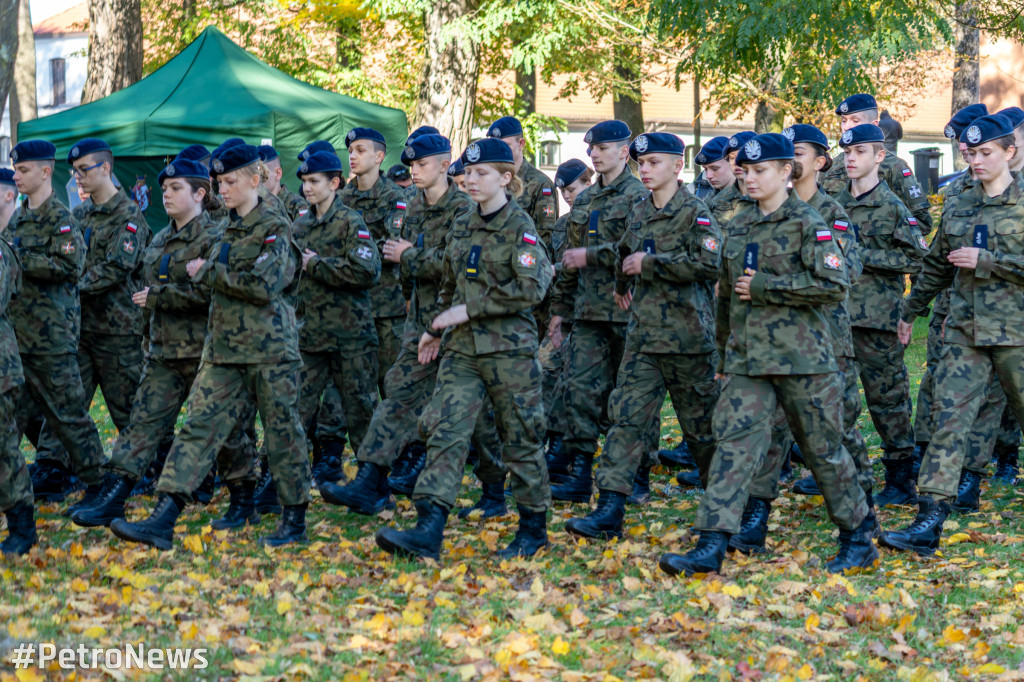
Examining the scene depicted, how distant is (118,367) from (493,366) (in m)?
3.36

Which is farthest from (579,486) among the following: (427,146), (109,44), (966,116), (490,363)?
(109,44)

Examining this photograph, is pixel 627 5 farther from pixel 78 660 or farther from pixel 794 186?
pixel 78 660

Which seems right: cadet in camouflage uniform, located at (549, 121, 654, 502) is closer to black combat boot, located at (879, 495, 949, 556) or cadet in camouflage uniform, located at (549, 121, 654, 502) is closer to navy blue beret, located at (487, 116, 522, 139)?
navy blue beret, located at (487, 116, 522, 139)

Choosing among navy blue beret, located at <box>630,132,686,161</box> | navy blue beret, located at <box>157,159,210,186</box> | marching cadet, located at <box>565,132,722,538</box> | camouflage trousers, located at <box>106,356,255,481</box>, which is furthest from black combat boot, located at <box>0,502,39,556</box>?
navy blue beret, located at <box>630,132,686,161</box>

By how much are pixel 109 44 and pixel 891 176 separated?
A: 13.3m

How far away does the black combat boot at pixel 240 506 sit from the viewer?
746 centimetres

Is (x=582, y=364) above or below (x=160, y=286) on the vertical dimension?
below

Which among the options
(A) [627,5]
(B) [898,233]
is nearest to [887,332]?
(B) [898,233]

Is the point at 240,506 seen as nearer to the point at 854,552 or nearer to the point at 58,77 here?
the point at 854,552

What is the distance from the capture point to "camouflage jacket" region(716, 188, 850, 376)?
6172 mm

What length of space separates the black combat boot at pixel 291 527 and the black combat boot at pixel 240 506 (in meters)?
0.44

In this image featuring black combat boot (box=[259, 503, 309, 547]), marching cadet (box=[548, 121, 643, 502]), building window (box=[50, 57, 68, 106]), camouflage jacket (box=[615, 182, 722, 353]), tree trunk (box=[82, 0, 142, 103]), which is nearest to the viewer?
black combat boot (box=[259, 503, 309, 547])

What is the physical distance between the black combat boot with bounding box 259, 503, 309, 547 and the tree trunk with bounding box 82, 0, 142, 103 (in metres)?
13.1

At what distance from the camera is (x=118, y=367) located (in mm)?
8703
